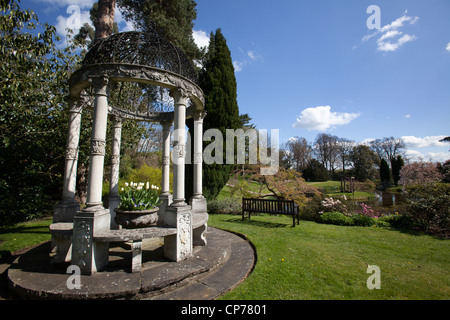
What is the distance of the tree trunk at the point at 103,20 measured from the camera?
344 inches

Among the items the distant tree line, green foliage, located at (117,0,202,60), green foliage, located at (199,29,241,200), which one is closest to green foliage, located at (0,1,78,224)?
green foliage, located at (117,0,202,60)

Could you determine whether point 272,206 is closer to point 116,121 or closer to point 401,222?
point 401,222

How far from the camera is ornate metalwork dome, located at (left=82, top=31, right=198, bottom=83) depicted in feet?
15.0

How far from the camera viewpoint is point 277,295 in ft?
10.2

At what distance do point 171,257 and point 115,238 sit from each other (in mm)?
1149

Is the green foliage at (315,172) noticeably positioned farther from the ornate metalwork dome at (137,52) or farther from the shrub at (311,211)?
Answer: the ornate metalwork dome at (137,52)

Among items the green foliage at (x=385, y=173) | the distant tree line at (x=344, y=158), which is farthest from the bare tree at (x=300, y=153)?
the green foliage at (x=385, y=173)

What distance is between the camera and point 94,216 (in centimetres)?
367

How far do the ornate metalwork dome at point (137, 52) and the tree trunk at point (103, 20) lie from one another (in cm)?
523

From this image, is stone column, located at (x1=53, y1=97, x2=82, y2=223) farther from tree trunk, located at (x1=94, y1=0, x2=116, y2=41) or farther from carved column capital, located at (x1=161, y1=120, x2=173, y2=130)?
tree trunk, located at (x1=94, y1=0, x2=116, y2=41)

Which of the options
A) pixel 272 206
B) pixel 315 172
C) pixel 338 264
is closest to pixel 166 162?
pixel 272 206
